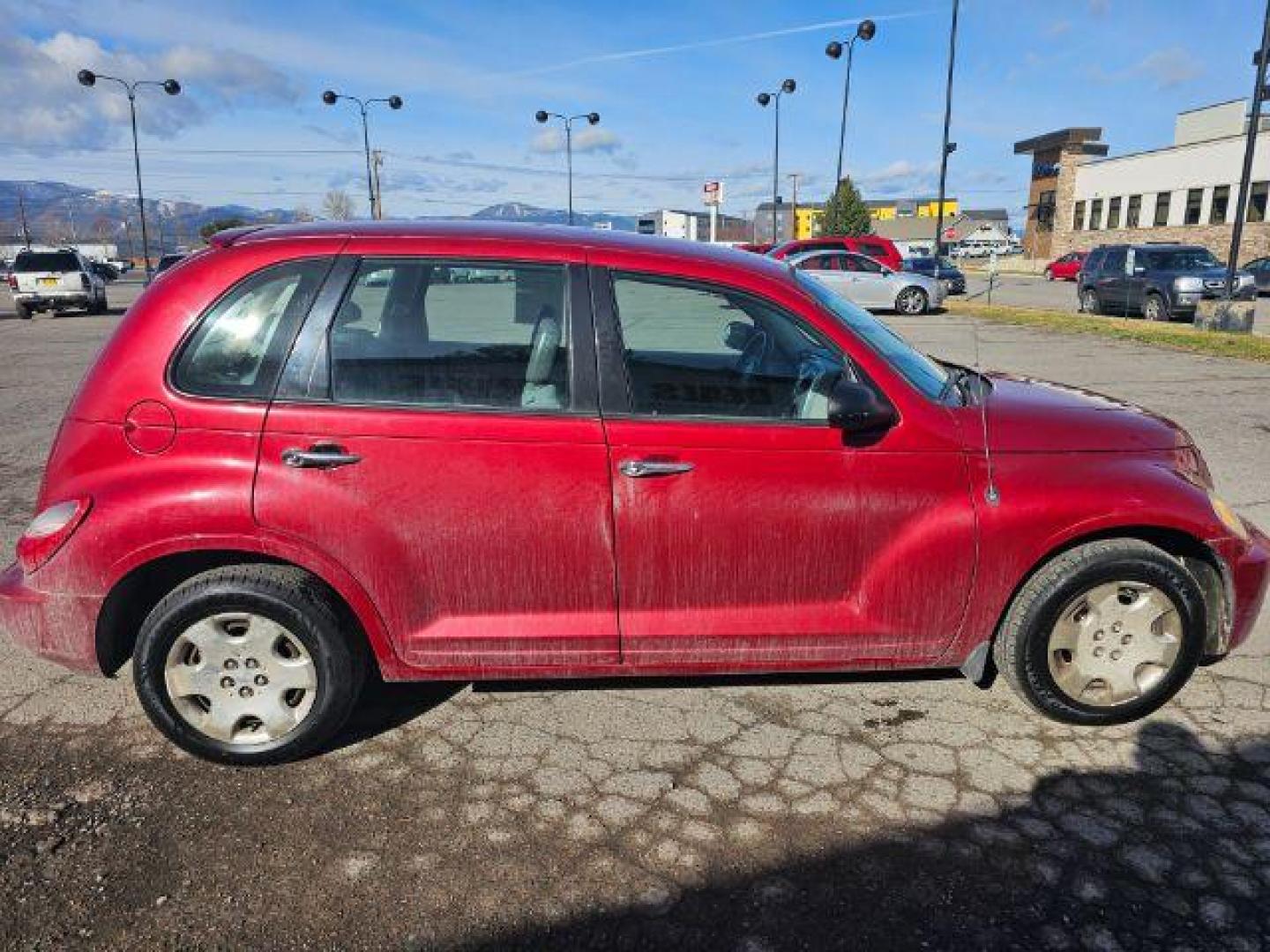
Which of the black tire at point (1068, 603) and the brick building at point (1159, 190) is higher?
the brick building at point (1159, 190)

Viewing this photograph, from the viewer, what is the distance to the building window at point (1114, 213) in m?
58.4

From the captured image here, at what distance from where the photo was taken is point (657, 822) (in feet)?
9.02

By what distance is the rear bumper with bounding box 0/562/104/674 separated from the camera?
9.71ft

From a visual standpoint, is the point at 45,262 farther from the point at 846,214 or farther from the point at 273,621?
the point at 846,214

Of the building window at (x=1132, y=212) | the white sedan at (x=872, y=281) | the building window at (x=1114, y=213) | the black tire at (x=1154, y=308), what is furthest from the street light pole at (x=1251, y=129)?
the building window at (x=1114, y=213)

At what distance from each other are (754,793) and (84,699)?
2571mm

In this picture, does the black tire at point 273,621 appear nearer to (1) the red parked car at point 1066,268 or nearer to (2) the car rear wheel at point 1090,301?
(2) the car rear wheel at point 1090,301

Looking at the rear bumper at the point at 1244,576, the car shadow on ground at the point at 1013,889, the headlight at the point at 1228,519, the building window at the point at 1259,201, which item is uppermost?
the building window at the point at 1259,201

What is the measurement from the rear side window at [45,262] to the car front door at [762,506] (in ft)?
86.3

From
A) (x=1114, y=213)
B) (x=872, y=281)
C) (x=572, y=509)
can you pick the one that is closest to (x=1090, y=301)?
(x=872, y=281)

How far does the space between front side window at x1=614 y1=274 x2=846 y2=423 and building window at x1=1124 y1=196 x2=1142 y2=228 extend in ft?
207

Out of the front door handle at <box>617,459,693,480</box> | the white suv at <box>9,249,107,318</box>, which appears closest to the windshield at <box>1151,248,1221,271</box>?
the front door handle at <box>617,459,693,480</box>

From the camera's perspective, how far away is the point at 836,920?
2.34m

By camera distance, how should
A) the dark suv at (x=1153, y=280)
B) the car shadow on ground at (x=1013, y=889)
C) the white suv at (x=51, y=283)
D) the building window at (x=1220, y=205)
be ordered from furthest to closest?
1. the building window at (x=1220, y=205)
2. the white suv at (x=51, y=283)
3. the dark suv at (x=1153, y=280)
4. the car shadow on ground at (x=1013, y=889)
